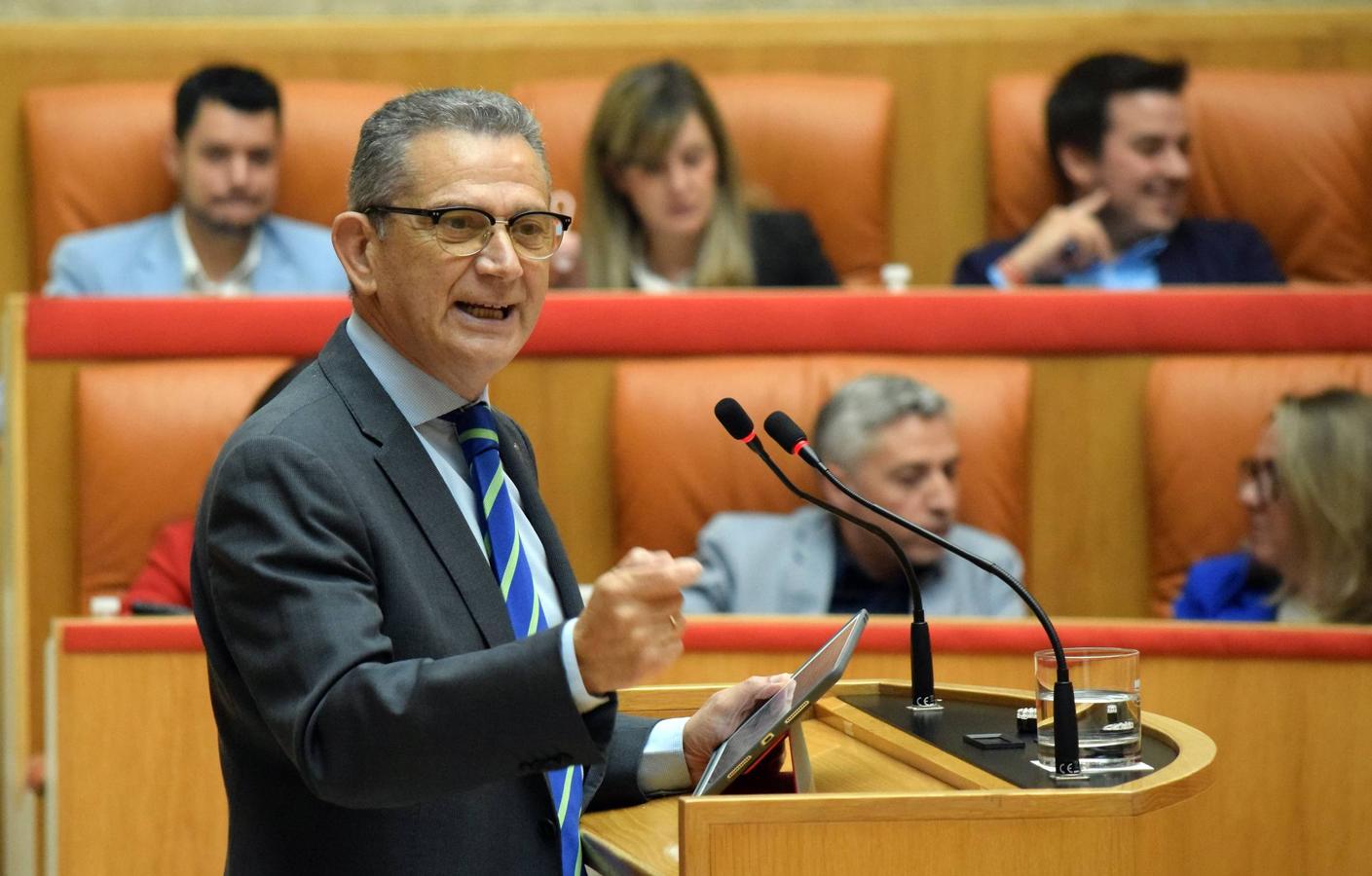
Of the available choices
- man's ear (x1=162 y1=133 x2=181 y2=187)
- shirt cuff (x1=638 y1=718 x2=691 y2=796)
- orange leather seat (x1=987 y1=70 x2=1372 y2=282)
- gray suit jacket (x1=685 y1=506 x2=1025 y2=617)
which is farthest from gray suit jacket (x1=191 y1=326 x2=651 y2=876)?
orange leather seat (x1=987 y1=70 x2=1372 y2=282)

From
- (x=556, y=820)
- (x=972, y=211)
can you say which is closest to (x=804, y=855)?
(x=556, y=820)

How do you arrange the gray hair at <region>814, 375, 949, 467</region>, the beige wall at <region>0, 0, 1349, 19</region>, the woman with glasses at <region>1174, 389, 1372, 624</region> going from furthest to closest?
the beige wall at <region>0, 0, 1349, 19</region>
the gray hair at <region>814, 375, 949, 467</region>
the woman with glasses at <region>1174, 389, 1372, 624</region>

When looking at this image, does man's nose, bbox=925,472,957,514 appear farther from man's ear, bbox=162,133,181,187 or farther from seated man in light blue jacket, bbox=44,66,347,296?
man's ear, bbox=162,133,181,187

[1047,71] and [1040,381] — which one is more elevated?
Result: [1047,71]

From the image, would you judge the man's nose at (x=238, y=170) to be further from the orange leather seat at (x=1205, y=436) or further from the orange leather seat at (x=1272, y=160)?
the orange leather seat at (x=1205, y=436)

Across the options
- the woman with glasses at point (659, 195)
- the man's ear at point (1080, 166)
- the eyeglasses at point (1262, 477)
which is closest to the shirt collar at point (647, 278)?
the woman with glasses at point (659, 195)

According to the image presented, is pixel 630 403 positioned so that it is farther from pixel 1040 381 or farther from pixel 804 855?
pixel 804 855

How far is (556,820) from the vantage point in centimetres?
74

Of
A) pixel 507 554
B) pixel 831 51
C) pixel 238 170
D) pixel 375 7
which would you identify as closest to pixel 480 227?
pixel 507 554

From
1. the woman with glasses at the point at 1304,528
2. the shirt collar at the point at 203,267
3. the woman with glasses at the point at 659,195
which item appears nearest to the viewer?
the woman with glasses at the point at 1304,528

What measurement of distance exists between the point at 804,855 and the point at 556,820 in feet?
0.40

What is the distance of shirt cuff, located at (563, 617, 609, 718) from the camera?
0.62 meters

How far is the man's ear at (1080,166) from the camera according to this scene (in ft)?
6.28

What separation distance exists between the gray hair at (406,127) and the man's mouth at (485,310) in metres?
0.06
